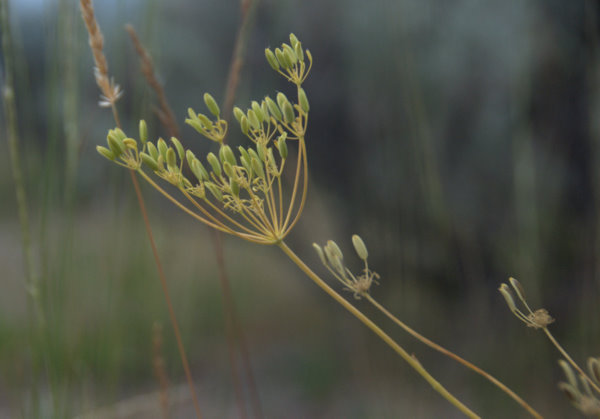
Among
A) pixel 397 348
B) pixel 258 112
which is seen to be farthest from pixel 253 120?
pixel 397 348

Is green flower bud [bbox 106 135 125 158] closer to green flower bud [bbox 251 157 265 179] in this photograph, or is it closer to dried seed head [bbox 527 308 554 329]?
green flower bud [bbox 251 157 265 179]

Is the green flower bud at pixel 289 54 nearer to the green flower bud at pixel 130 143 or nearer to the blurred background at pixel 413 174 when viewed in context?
the green flower bud at pixel 130 143

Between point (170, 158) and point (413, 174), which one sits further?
point (413, 174)

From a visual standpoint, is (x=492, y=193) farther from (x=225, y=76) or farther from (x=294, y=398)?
(x=294, y=398)

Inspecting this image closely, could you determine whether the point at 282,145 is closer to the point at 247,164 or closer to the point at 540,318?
the point at 247,164

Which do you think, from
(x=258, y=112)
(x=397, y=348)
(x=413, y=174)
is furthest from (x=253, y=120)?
(x=413, y=174)

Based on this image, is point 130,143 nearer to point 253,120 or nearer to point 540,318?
point 253,120

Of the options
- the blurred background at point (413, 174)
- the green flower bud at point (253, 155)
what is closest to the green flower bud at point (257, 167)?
the green flower bud at point (253, 155)

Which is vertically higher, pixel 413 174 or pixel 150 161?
pixel 150 161

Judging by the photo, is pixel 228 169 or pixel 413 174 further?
pixel 413 174

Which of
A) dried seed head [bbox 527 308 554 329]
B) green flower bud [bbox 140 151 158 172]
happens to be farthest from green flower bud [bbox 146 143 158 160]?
dried seed head [bbox 527 308 554 329]

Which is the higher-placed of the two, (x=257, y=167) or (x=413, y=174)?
(x=257, y=167)

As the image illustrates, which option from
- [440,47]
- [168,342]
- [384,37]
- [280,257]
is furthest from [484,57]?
[168,342]
